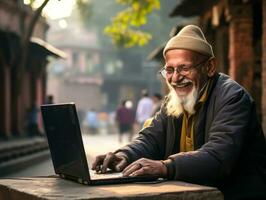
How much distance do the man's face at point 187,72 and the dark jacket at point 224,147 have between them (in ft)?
0.31

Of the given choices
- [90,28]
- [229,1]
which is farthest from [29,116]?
[90,28]

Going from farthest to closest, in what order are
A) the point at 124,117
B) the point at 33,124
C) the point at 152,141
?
the point at 124,117 < the point at 33,124 < the point at 152,141

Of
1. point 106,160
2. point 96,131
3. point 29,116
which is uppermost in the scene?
point 106,160

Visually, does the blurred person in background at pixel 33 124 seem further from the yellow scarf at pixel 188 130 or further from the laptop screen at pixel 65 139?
the laptop screen at pixel 65 139

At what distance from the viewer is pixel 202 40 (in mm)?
4031

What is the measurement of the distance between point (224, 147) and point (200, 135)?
0.96ft

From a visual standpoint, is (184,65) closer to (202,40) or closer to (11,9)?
(202,40)

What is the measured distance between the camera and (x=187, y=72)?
157 inches

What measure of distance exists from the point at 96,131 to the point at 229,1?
101ft

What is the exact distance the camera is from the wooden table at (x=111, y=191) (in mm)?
3191

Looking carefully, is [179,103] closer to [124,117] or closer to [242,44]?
[242,44]

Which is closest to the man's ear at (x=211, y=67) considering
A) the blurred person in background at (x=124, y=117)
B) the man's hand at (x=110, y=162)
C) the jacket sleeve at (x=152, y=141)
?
the jacket sleeve at (x=152, y=141)

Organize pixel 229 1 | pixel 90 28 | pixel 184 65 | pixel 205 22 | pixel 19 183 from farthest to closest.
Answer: pixel 90 28 < pixel 205 22 < pixel 229 1 < pixel 184 65 < pixel 19 183

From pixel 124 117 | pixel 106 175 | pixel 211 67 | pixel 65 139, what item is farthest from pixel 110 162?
pixel 124 117
